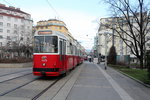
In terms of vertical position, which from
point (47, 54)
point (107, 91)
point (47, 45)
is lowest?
point (107, 91)

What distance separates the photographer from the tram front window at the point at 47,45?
11134mm

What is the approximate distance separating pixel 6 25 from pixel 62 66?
2325 inches

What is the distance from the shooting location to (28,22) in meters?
70.2

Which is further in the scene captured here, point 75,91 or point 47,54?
point 47,54

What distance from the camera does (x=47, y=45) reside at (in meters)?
11.2

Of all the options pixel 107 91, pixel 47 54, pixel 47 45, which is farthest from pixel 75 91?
pixel 47 45

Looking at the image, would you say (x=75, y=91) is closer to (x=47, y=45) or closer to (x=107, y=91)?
(x=107, y=91)

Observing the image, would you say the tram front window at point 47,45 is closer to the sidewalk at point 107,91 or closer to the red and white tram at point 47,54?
the red and white tram at point 47,54

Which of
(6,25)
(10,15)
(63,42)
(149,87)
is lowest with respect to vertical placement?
(149,87)

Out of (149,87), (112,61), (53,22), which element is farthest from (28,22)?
(149,87)

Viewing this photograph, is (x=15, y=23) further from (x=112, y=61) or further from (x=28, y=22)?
(x=112, y=61)

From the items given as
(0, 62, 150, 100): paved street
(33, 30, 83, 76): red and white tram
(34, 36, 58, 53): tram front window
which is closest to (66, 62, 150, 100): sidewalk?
(0, 62, 150, 100): paved street

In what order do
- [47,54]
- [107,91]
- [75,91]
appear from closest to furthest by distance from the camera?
[75,91]
[107,91]
[47,54]

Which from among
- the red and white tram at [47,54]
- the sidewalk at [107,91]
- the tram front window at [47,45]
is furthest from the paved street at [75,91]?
the tram front window at [47,45]
